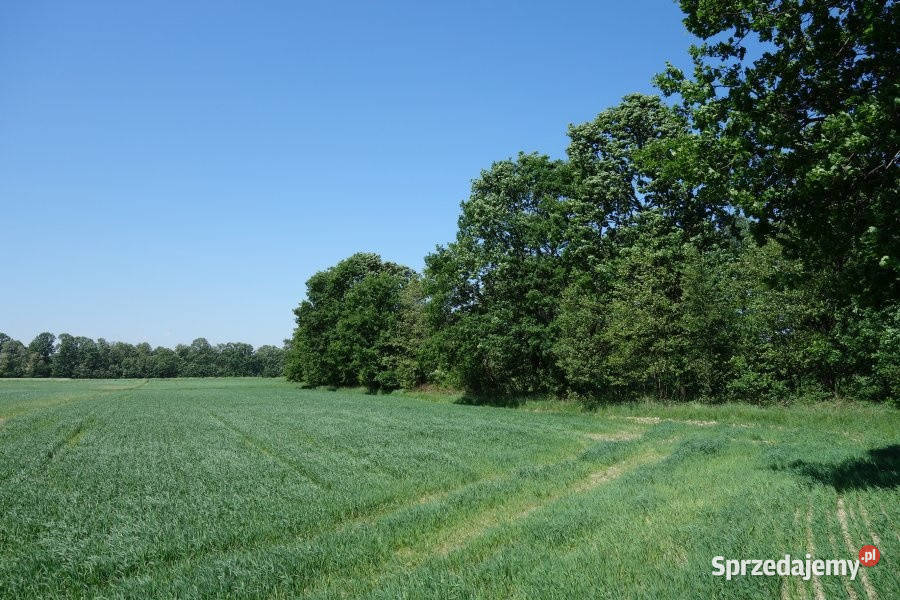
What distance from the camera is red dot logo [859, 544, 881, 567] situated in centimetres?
623

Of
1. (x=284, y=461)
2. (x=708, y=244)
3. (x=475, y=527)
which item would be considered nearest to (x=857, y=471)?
(x=475, y=527)

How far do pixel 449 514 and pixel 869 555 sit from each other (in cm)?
678

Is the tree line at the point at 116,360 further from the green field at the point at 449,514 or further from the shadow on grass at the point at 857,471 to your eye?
the shadow on grass at the point at 857,471

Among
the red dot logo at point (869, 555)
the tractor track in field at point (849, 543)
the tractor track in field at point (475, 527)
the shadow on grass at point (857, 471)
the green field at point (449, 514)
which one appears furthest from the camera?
the shadow on grass at point (857, 471)

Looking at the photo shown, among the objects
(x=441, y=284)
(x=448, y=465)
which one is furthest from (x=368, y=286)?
(x=448, y=465)

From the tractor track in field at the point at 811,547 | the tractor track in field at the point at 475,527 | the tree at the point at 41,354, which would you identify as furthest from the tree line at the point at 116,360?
the tractor track in field at the point at 811,547

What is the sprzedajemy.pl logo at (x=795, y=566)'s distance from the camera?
611 centimetres

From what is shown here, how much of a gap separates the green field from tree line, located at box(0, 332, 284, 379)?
480ft

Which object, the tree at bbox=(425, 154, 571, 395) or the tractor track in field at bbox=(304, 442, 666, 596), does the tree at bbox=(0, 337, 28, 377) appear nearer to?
the tree at bbox=(425, 154, 571, 395)

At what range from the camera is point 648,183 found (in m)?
32.9

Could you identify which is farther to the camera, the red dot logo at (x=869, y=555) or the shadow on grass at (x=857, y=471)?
the shadow on grass at (x=857, y=471)

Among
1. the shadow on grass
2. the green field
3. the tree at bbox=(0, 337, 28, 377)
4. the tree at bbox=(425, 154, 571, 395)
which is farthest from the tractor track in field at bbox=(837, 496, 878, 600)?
the tree at bbox=(0, 337, 28, 377)

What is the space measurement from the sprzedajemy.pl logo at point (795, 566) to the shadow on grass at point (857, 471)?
184 inches

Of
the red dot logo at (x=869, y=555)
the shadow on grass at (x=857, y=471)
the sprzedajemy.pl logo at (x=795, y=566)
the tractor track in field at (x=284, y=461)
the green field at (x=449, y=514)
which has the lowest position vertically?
the tractor track in field at (x=284, y=461)
